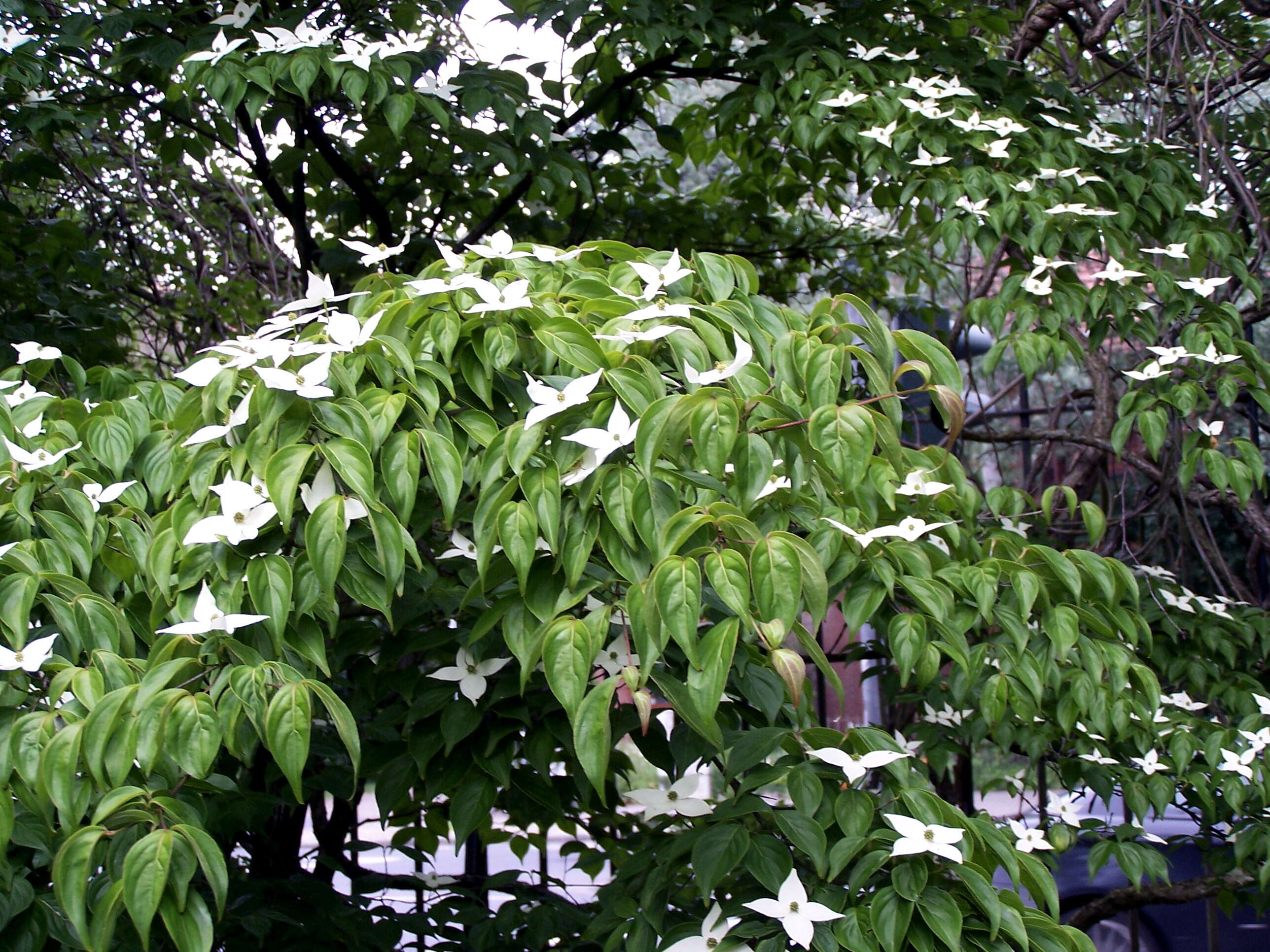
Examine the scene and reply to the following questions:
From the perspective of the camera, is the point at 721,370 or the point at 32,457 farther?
the point at 32,457

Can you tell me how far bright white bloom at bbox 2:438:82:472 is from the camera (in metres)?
1.19

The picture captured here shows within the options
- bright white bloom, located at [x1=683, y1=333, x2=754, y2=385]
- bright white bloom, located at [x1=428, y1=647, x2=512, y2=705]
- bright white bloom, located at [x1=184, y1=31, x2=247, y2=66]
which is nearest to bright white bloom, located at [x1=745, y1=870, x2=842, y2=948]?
bright white bloom, located at [x1=428, y1=647, x2=512, y2=705]

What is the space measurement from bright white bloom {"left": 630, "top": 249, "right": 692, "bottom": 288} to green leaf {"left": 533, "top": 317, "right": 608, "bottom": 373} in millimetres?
143

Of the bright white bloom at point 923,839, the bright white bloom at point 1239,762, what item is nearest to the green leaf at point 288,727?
the bright white bloom at point 923,839

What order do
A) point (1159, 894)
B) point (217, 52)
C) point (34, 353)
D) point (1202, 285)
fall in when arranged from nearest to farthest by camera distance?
point (34, 353)
point (217, 52)
point (1202, 285)
point (1159, 894)

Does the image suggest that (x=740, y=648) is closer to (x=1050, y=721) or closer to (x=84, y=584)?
(x=84, y=584)

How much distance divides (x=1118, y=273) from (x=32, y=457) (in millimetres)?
1810

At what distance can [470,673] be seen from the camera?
1.24 metres

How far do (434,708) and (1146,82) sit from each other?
2.06m

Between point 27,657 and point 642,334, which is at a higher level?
point 642,334

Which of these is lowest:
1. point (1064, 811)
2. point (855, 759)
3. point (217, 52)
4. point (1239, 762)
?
point (1064, 811)

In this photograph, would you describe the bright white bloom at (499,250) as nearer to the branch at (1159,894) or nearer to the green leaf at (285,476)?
the green leaf at (285,476)

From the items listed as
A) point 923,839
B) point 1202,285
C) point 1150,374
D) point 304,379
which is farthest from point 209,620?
point 1202,285

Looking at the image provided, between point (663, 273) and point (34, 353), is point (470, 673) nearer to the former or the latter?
point (663, 273)
